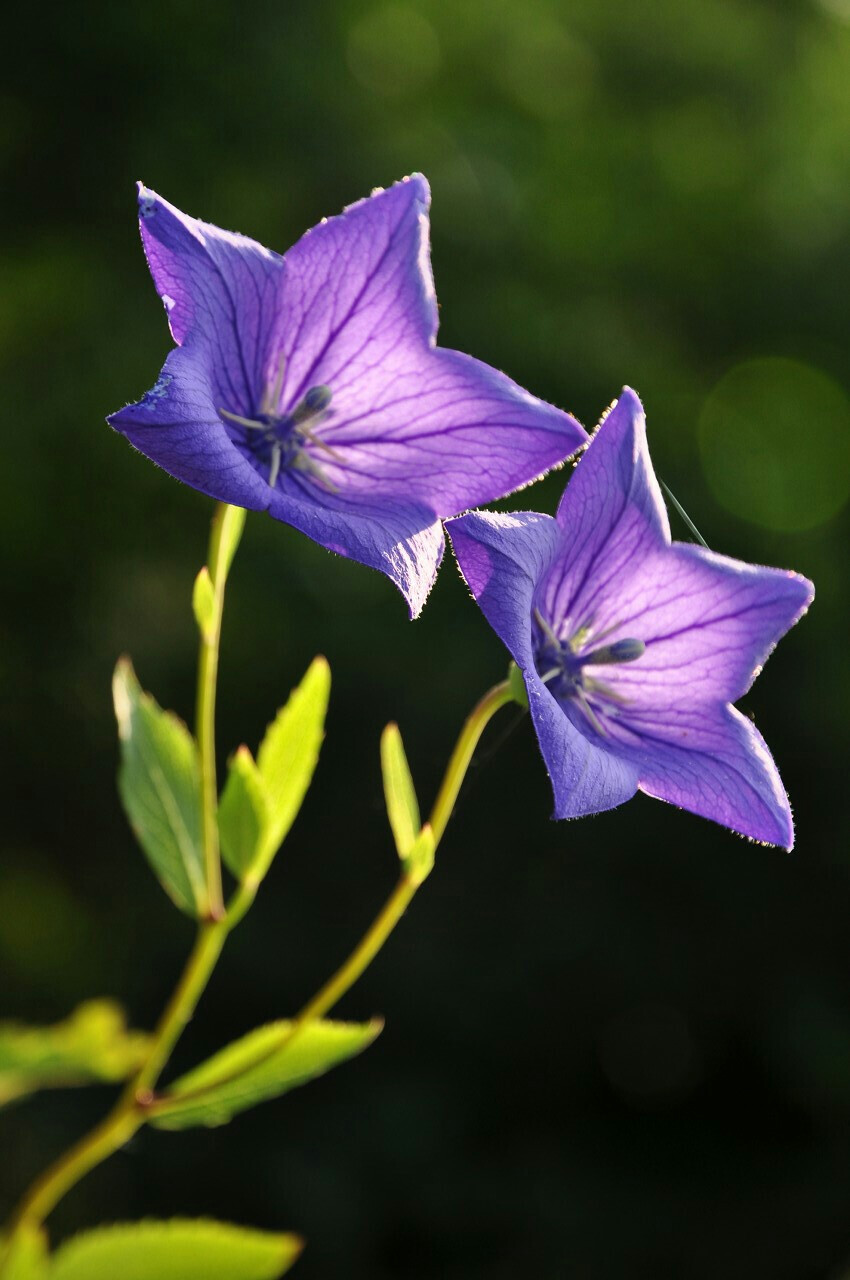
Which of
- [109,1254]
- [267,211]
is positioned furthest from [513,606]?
[267,211]

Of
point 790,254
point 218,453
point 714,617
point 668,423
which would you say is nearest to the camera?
point 218,453

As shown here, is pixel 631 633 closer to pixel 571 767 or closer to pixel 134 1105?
pixel 571 767

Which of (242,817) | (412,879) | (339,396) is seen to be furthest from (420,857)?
(339,396)

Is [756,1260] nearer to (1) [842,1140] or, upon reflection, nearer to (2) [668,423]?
(1) [842,1140]

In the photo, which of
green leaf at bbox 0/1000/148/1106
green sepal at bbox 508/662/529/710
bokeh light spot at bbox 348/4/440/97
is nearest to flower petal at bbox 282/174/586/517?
green sepal at bbox 508/662/529/710

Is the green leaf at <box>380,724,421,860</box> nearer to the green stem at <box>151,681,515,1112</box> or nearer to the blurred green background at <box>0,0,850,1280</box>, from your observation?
the green stem at <box>151,681,515,1112</box>

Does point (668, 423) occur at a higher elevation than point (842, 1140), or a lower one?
higher
